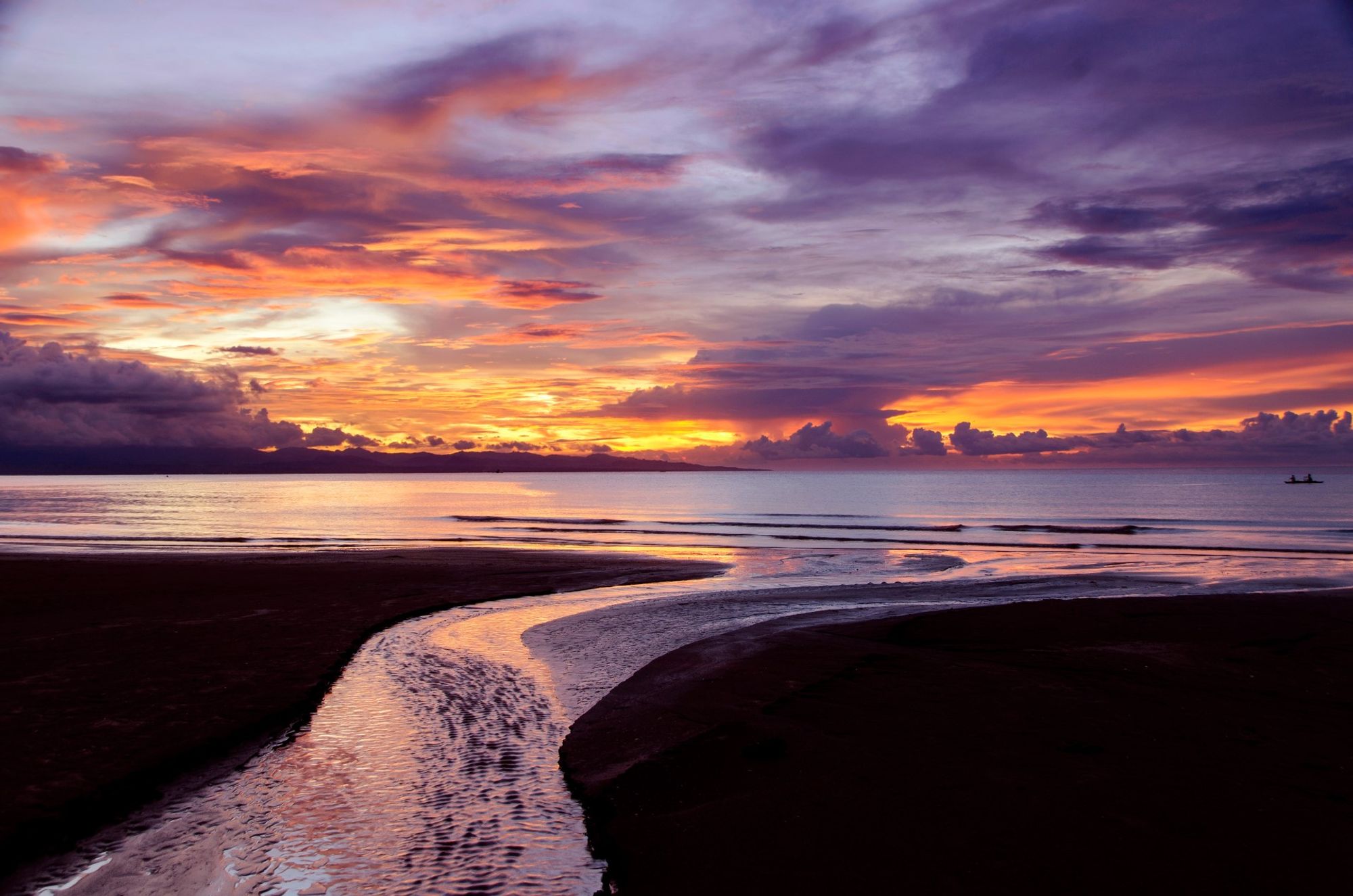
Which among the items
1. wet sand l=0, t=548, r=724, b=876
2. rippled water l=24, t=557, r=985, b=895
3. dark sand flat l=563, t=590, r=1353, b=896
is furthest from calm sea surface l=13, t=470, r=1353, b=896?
dark sand flat l=563, t=590, r=1353, b=896

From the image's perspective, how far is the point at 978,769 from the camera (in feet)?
28.1

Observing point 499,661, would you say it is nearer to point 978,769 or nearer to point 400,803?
point 400,803

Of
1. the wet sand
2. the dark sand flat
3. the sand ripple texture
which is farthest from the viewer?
the wet sand

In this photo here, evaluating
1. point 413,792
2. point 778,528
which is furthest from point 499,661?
point 778,528

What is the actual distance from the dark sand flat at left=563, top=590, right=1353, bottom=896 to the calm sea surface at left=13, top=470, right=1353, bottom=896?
1.09 metres

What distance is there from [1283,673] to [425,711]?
13192 mm

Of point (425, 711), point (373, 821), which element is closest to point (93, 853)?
point (373, 821)

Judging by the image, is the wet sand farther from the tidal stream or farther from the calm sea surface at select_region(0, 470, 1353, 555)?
the calm sea surface at select_region(0, 470, 1353, 555)

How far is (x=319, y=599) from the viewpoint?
22094mm

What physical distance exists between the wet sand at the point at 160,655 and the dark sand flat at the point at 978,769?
485 cm

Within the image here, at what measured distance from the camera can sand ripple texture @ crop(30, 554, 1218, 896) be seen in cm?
692

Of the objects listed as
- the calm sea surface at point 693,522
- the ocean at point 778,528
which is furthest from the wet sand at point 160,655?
the calm sea surface at point 693,522

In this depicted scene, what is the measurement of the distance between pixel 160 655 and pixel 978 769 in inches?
537

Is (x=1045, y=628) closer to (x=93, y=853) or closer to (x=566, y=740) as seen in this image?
(x=566, y=740)
